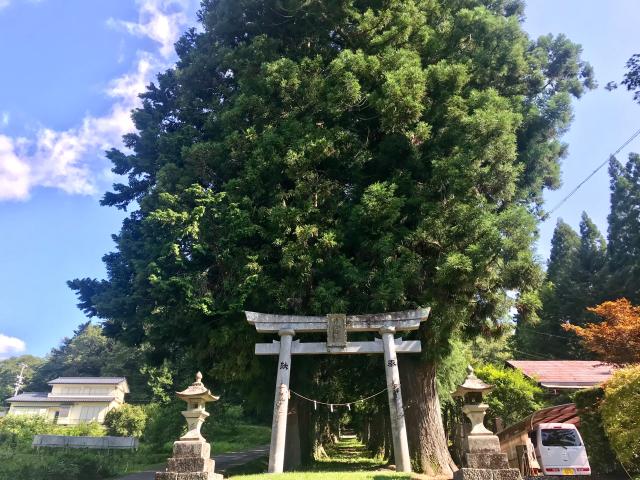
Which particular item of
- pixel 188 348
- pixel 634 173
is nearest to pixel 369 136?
pixel 188 348

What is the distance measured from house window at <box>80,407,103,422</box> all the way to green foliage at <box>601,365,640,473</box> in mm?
35308

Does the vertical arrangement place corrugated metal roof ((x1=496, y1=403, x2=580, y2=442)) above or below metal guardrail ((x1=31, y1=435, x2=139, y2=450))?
above

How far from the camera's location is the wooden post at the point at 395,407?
818cm

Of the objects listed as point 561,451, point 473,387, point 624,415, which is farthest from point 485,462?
point 561,451

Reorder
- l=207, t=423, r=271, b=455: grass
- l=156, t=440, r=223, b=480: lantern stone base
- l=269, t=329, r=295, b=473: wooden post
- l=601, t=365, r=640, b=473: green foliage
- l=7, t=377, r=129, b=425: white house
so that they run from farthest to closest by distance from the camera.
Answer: l=7, t=377, r=129, b=425: white house, l=207, t=423, r=271, b=455: grass, l=269, t=329, r=295, b=473: wooden post, l=156, t=440, r=223, b=480: lantern stone base, l=601, t=365, r=640, b=473: green foliage

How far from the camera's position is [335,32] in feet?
41.5

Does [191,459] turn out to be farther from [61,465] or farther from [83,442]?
[83,442]

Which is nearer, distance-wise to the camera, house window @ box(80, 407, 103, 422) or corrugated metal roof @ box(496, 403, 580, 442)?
corrugated metal roof @ box(496, 403, 580, 442)

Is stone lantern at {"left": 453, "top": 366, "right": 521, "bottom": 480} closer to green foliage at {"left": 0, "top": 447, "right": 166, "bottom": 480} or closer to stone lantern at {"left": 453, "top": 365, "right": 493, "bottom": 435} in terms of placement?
stone lantern at {"left": 453, "top": 365, "right": 493, "bottom": 435}

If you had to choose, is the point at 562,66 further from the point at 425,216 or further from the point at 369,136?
the point at 425,216

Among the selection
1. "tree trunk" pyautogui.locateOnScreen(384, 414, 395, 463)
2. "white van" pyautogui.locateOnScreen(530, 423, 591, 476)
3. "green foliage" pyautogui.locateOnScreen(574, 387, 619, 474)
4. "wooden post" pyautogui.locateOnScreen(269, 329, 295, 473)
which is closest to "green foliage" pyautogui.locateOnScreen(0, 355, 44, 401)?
"tree trunk" pyautogui.locateOnScreen(384, 414, 395, 463)

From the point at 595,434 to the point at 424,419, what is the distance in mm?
3301

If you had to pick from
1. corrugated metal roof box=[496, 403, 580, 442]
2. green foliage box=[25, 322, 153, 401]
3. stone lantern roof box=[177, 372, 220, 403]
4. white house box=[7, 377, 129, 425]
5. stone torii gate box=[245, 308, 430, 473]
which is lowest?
corrugated metal roof box=[496, 403, 580, 442]

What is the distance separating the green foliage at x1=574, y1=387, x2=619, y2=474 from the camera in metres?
8.38
